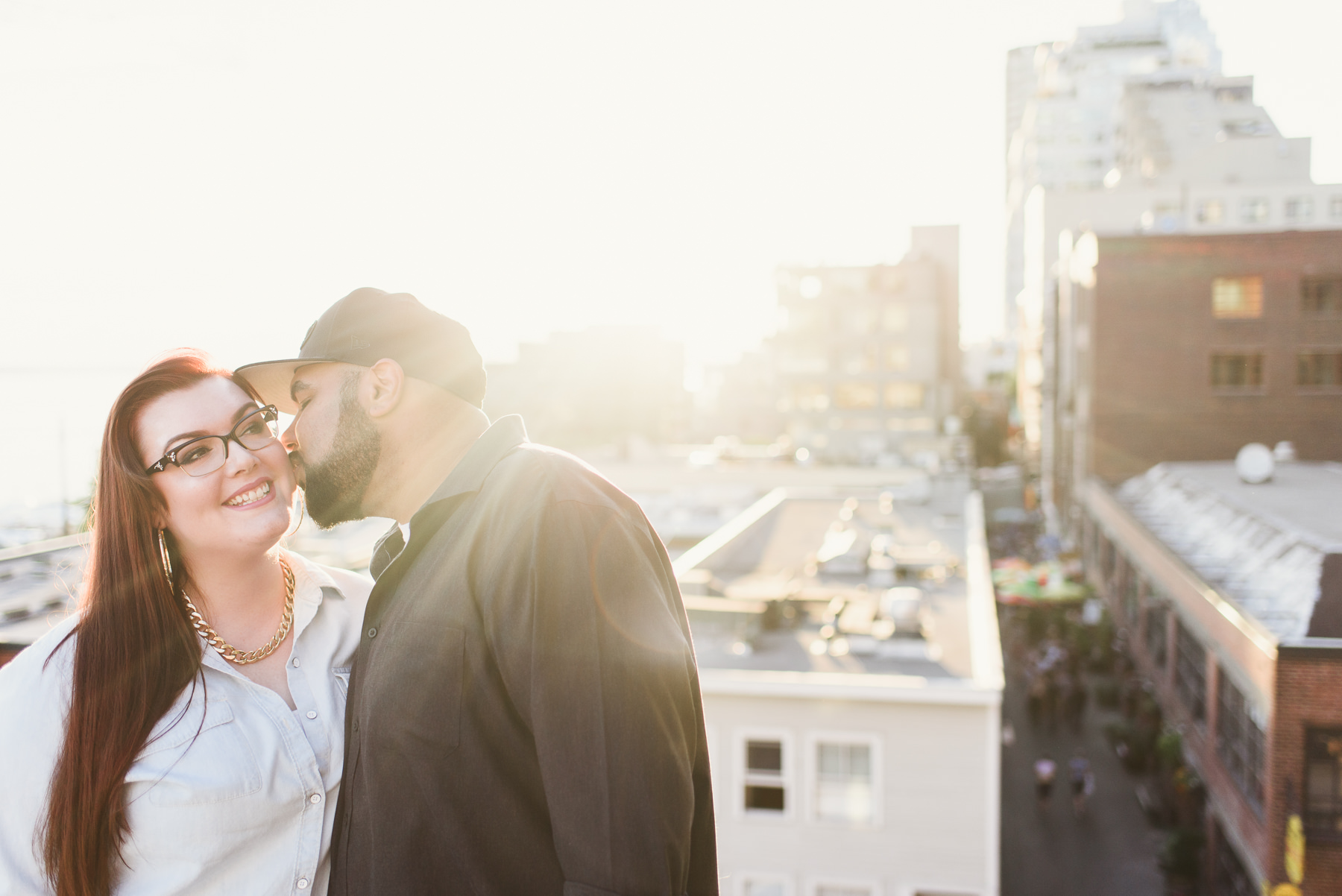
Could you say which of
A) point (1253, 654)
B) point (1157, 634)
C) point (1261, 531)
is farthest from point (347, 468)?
point (1157, 634)

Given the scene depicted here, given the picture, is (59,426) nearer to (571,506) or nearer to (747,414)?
(571,506)

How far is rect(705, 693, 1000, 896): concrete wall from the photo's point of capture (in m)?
9.96

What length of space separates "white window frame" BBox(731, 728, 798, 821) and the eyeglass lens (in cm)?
894

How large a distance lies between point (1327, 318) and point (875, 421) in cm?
2484

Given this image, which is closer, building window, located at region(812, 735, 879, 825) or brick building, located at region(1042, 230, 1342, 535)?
building window, located at region(812, 735, 879, 825)

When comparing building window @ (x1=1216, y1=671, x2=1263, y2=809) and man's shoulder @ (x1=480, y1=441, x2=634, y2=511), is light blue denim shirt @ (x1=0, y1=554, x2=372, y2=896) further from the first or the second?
building window @ (x1=1216, y1=671, x2=1263, y2=809)

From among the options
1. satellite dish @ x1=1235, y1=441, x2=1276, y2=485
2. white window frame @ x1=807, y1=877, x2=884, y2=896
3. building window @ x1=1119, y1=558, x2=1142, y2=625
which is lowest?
building window @ x1=1119, y1=558, x2=1142, y2=625

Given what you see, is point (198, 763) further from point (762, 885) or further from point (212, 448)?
point (762, 885)

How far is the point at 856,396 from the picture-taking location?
173ft

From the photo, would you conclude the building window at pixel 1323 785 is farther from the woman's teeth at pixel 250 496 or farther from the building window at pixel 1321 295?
the building window at pixel 1321 295

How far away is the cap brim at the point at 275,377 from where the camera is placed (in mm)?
2346

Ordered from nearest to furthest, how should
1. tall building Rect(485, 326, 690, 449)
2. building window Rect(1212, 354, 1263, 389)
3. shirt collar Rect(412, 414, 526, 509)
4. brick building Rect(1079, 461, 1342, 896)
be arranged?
shirt collar Rect(412, 414, 526, 509), brick building Rect(1079, 461, 1342, 896), building window Rect(1212, 354, 1263, 389), tall building Rect(485, 326, 690, 449)

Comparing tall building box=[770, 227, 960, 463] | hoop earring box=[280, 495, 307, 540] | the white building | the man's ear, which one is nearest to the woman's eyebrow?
hoop earring box=[280, 495, 307, 540]

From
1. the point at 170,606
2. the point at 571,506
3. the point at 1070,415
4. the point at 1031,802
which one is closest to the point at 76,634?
the point at 170,606
